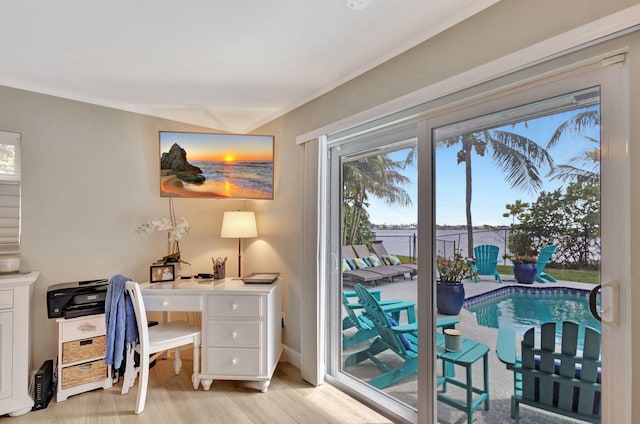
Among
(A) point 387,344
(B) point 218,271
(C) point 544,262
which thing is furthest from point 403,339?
(B) point 218,271

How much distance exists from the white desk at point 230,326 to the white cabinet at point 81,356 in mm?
448

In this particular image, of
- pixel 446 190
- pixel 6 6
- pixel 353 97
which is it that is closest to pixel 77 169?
pixel 6 6

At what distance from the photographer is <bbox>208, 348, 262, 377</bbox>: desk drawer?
268 cm

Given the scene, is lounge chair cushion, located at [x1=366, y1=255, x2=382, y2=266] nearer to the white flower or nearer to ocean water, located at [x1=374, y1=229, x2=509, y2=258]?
ocean water, located at [x1=374, y1=229, x2=509, y2=258]

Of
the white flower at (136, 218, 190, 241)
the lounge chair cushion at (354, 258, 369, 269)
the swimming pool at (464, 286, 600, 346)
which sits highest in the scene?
the white flower at (136, 218, 190, 241)

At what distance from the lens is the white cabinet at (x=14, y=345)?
231 centimetres

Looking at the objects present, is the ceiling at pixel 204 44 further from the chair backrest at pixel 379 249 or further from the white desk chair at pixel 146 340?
the white desk chair at pixel 146 340

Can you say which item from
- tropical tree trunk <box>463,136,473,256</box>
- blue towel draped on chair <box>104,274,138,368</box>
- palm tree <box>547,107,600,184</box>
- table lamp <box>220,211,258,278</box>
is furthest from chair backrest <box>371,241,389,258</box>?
blue towel draped on chair <box>104,274,138,368</box>

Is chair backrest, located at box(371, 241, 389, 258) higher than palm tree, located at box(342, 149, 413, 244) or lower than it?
lower

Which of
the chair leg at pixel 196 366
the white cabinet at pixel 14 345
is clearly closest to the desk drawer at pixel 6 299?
the white cabinet at pixel 14 345

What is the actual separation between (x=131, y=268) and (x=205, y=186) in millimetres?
1027

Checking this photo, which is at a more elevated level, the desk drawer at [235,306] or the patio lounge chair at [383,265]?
the patio lounge chair at [383,265]

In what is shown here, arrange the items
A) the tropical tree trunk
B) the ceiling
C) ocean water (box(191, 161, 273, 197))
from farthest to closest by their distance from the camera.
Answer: ocean water (box(191, 161, 273, 197))
the tropical tree trunk
the ceiling

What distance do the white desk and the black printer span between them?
36cm
